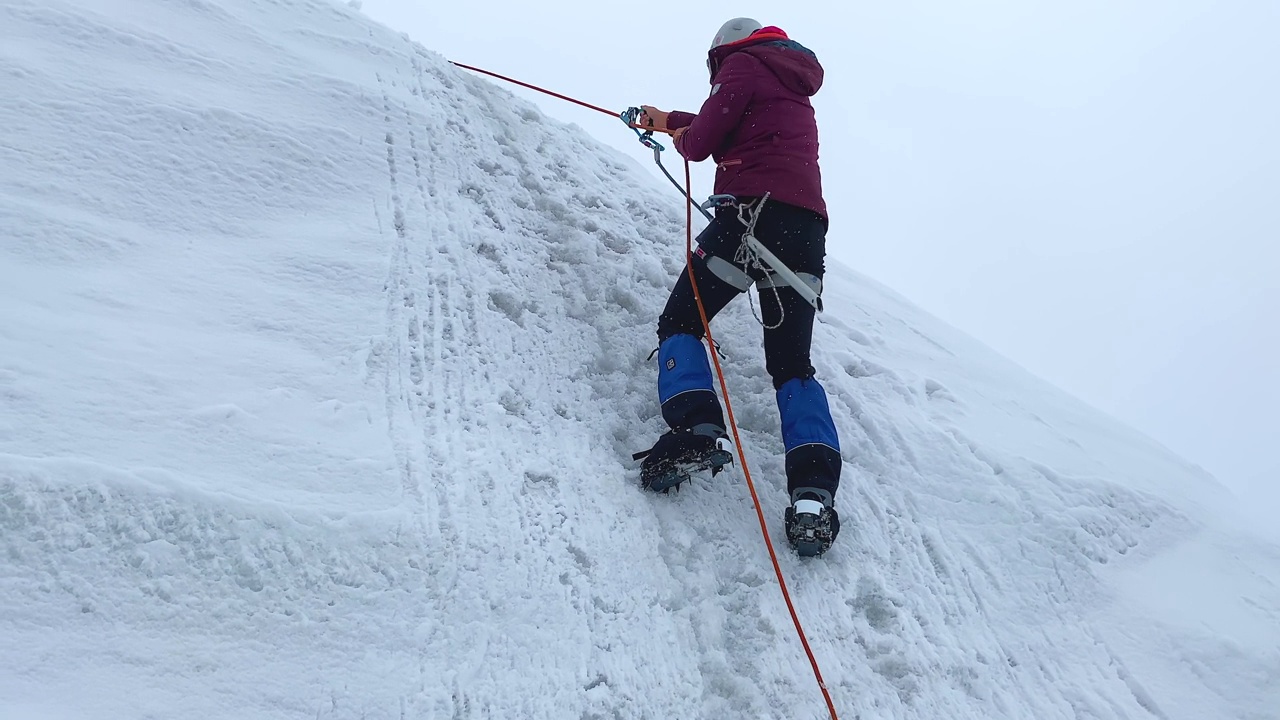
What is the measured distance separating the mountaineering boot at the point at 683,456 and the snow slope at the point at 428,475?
0.43 feet

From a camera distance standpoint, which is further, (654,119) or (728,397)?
(654,119)

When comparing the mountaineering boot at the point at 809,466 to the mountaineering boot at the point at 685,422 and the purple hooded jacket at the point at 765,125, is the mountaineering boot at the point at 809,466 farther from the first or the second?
the purple hooded jacket at the point at 765,125

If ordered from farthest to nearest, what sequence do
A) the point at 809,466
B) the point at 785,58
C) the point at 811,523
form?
1. the point at 785,58
2. the point at 809,466
3. the point at 811,523

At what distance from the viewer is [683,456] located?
9.85ft

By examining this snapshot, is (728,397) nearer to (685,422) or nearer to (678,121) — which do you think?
(685,422)

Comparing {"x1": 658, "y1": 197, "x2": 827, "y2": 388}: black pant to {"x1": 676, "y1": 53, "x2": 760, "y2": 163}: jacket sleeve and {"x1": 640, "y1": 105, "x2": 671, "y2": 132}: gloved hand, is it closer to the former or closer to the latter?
{"x1": 676, "y1": 53, "x2": 760, "y2": 163}: jacket sleeve

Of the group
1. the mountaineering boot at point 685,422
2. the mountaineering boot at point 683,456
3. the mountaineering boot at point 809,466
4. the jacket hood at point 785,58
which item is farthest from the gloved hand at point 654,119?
the mountaineering boot at point 683,456

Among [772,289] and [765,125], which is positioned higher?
[765,125]

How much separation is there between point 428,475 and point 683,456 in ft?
3.01

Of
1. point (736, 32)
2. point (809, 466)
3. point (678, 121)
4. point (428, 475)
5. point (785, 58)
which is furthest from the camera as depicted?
point (678, 121)

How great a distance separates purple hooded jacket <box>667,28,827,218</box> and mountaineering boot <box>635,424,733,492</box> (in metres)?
1.08

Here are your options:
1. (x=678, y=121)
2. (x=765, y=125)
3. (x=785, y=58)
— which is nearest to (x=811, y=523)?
(x=765, y=125)

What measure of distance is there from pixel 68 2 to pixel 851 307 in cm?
462

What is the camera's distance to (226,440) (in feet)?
8.25
